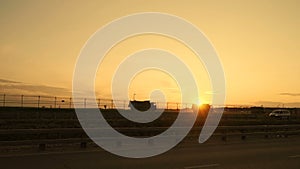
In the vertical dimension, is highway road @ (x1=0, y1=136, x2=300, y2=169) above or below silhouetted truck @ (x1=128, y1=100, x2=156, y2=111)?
below

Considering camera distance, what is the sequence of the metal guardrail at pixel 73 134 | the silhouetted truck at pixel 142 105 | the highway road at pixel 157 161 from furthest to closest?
1. the silhouetted truck at pixel 142 105
2. the metal guardrail at pixel 73 134
3. the highway road at pixel 157 161

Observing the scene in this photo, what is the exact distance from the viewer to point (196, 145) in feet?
63.3

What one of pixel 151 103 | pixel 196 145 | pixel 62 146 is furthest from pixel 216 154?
pixel 151 103

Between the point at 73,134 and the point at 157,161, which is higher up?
the point at 73,134

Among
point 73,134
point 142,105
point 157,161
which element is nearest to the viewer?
point 157,161

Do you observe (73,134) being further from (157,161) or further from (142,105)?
(142,105)

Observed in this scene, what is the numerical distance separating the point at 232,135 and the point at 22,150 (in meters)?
11.9

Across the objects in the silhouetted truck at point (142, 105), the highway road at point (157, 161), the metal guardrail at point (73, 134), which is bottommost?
the highway road at point (157, 161)

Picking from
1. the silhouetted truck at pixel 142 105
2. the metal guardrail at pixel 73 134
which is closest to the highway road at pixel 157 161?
the metal guardrail at pixel 73 134

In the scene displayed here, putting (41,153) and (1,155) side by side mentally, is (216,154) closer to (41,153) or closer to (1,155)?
(41,153)

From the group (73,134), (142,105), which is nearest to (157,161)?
(73,134)

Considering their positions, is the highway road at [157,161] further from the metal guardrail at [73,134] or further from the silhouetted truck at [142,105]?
the silhouetted truck at [142,105]

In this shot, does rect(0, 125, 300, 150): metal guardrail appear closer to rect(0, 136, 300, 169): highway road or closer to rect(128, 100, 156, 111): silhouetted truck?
rect(0, 136, 300, 169): highway road

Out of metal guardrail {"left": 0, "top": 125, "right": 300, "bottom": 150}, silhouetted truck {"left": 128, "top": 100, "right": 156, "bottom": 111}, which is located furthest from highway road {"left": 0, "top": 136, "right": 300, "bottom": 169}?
silhouetted truck {"left": 128, "top": 100, "right": 156, "bottom": 111}
